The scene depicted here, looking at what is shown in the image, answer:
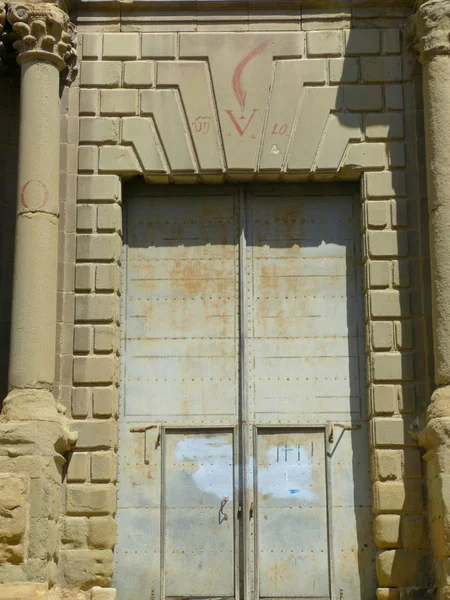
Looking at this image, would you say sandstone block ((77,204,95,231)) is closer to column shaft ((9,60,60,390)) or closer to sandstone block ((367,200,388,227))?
column shaft ((9,60,60,390))

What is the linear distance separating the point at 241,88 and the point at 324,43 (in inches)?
44.9

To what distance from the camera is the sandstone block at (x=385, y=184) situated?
39.9 ft

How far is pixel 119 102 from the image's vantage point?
1243 centimetres

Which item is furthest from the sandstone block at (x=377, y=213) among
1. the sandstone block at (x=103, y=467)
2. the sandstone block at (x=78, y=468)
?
the sandstone block at (x=78, y=468)

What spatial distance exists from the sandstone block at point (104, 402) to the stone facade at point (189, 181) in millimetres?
25

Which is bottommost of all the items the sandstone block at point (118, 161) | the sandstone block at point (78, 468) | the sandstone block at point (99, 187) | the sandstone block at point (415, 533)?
the sandstone block at point (415, 533)

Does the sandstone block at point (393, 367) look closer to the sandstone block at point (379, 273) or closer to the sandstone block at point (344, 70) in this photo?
the sandstone block at point (379, 273)

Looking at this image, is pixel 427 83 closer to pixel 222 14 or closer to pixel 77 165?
pixel 222 14

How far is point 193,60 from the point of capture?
41.1ft

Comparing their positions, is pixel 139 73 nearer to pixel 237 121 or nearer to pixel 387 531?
pixel 237 121

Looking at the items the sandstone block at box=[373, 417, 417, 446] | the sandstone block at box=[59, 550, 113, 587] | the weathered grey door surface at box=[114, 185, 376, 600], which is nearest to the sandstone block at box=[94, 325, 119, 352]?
the weathered grey door surface at box=[114, 185, 376, 600]

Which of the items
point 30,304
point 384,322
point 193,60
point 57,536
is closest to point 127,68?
point 193,60

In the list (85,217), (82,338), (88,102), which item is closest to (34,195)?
(85,217)

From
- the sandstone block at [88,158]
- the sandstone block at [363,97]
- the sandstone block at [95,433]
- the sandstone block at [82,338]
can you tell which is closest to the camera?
the sandstone block at [95,433]
